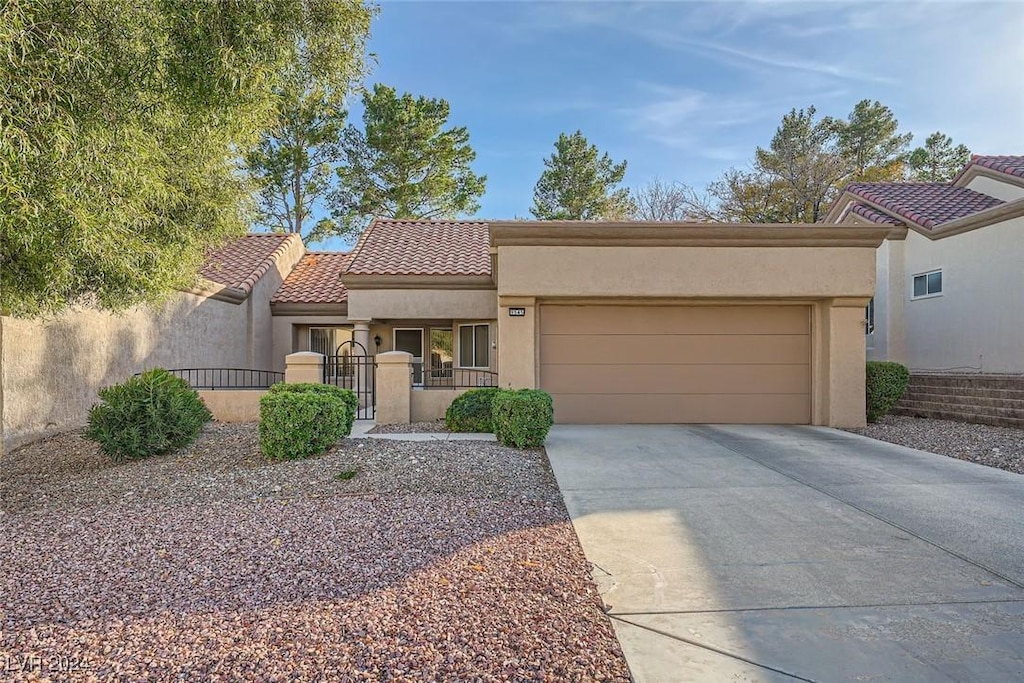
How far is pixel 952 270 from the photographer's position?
12906 mm

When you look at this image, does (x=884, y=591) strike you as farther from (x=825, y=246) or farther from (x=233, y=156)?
(x=233, y=156)

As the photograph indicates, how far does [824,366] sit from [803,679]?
899cm

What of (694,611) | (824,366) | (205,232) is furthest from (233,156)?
(824,366)

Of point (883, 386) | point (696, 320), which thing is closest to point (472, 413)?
point (696, 320)

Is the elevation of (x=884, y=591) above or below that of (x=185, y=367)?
below

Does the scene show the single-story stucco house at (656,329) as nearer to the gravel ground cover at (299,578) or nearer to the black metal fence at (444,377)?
the gravel ground cover at (299,578)

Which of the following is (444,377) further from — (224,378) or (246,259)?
(246,259)

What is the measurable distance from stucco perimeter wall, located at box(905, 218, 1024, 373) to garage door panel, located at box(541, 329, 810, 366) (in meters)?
4.36

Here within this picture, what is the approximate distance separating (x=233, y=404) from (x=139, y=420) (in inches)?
126

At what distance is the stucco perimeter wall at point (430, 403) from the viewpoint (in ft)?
34.3

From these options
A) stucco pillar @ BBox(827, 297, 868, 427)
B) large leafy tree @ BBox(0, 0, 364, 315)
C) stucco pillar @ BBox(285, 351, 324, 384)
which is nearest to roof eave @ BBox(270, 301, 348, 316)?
stucco pillar @ BBox(285, 351, 324, 384)

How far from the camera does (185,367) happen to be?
12930mm

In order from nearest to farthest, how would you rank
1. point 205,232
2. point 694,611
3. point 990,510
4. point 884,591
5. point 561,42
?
point 694,611 < point 884,591 < point 990,510 < point 205,232 < point 561,42

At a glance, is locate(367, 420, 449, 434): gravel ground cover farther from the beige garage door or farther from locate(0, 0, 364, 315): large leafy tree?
locate(0, 0, 364, 315): large leafy tree
